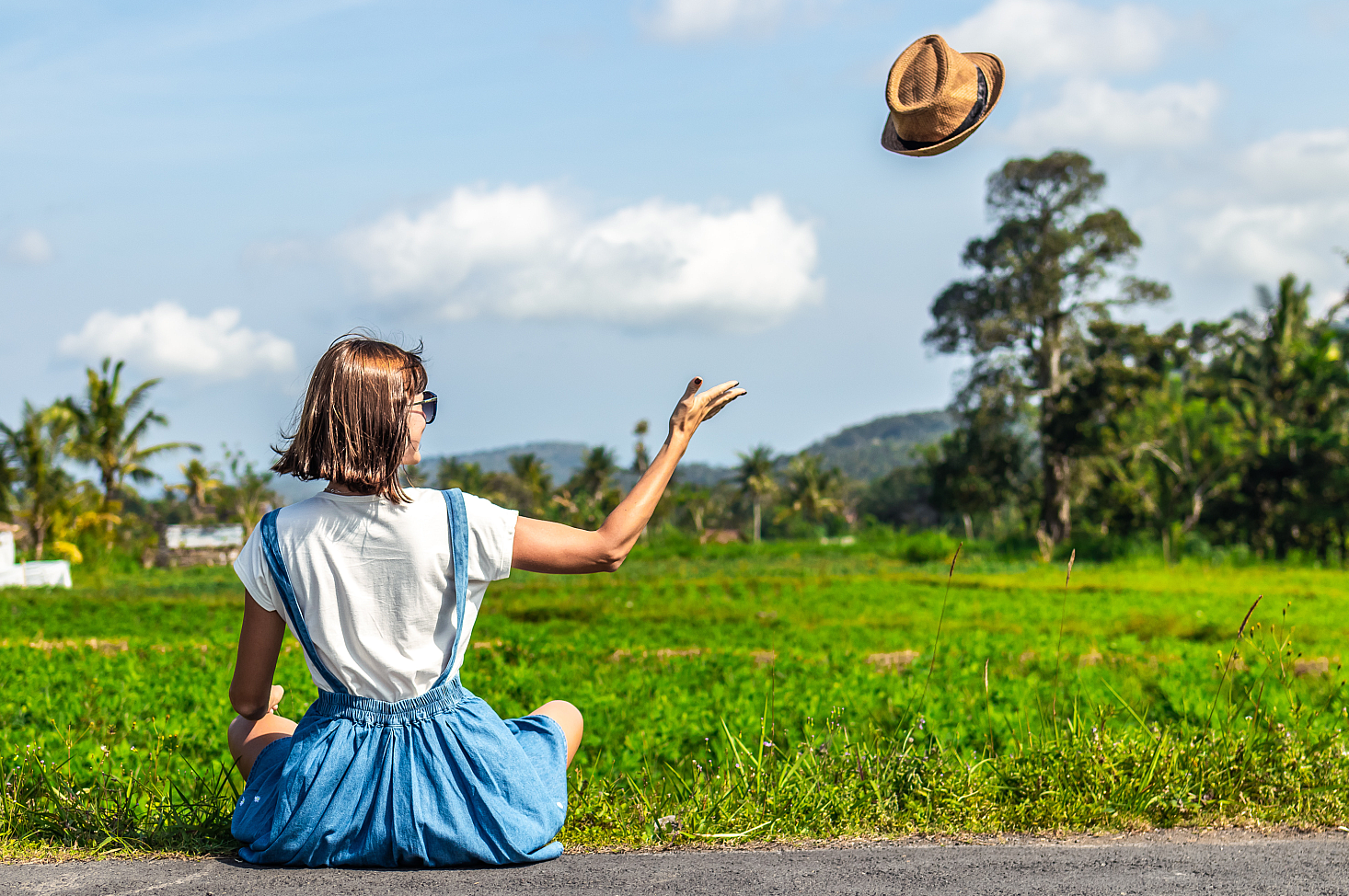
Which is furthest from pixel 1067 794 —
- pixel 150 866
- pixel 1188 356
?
pixel 1188 356

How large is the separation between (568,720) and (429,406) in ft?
3.30

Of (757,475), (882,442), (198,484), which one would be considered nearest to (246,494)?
(198,484)

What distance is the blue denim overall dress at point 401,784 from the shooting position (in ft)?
8.73

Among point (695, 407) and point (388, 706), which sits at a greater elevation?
point (695, 407)

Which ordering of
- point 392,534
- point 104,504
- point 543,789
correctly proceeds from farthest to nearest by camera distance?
point 104,504
point 543,789
point 392,534

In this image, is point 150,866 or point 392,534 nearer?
point 392,534

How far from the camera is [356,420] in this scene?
8.25ft

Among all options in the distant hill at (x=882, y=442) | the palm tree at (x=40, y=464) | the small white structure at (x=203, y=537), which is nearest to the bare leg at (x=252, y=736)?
the palm tree at (x=40, y=464)

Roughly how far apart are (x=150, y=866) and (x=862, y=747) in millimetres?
2212

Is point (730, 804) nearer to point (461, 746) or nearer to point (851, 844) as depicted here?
point (851, 844)

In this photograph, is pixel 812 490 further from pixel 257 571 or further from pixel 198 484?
pixel 257 571

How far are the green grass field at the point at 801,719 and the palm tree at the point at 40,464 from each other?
15154 mm

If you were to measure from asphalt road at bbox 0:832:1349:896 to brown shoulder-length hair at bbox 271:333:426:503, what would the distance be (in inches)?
37.8

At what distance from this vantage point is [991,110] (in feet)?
9.78
